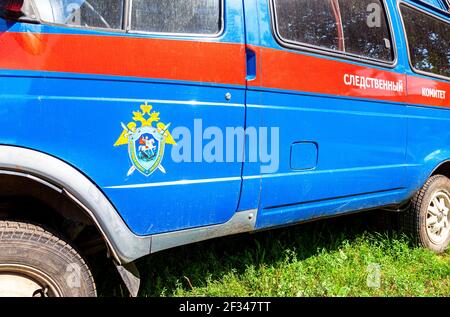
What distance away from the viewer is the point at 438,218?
379cm

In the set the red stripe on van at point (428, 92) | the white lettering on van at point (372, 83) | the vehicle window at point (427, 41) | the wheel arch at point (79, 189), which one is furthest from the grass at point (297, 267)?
the vehicle window at point (427, 41)

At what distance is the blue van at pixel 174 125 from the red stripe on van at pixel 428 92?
0.89 feet

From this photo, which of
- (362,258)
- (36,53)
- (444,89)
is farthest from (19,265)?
(444,89)

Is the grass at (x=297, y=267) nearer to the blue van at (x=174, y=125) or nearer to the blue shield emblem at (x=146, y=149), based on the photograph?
the blue van at (x=174, y=125)

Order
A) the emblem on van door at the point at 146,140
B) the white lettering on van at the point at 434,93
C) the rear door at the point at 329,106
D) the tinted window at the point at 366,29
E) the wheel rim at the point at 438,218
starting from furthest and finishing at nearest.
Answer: the wheel rim at the point at 438,218 < the white lettering on van at the point at 434,93 < the tinted window at the point at 366,29 < the rear door at the point at 329,106 < the emblem on van door at the point at 146,140

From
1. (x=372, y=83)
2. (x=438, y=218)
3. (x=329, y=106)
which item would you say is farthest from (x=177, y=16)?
(x=438, y=218)

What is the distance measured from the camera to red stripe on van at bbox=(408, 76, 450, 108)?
3.29 meters

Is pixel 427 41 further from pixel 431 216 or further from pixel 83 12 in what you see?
pixel 83 12

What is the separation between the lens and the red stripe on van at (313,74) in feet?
7.67

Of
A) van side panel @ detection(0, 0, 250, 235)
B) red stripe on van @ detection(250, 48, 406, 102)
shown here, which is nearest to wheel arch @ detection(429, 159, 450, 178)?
red stripe on van @ detection(250, 48, 406, 102)

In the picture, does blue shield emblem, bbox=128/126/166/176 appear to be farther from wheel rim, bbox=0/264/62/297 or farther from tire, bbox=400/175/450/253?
tire, bbox=400/175/450/253

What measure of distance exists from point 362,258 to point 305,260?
0.51 m

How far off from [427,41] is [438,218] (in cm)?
164
